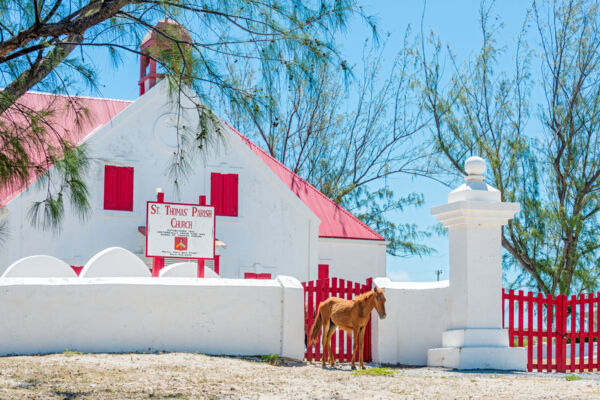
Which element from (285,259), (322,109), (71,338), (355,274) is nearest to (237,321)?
(71,338)

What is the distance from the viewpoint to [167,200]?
2344 cm

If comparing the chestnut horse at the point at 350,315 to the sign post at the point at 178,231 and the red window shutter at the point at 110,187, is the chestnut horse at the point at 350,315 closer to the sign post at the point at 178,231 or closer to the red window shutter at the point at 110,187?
the sign post at the point at 178,231

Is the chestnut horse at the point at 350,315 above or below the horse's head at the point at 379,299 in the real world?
below

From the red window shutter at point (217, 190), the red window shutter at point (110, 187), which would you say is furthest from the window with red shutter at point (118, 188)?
the red window shutter at point (217, 190)

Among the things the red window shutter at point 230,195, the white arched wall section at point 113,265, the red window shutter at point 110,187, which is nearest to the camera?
the white arched wall section at point 113,265

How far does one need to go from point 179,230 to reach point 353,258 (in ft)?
25.9

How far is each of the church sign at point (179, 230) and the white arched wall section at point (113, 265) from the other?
7.58ft

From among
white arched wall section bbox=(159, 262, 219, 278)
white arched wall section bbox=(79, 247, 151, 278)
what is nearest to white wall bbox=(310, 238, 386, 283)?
white arched wall section bbox=(159, 262, 219, 278)

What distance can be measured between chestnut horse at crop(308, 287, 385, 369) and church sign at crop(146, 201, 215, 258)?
8.05 meters

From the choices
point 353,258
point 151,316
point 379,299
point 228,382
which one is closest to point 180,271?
point 151,316

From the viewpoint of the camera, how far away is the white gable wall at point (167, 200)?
862 inches

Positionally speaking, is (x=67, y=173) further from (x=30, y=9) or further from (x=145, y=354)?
(x=145, y=354)

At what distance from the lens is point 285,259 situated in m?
24.8

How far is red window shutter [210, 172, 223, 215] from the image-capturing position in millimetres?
23953
